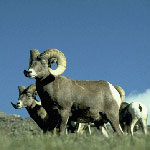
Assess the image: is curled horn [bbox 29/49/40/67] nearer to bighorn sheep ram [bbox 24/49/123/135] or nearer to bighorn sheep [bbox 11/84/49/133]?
bighorn sheep ram [bbox 24/49/123/135]

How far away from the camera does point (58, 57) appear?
47.8ft

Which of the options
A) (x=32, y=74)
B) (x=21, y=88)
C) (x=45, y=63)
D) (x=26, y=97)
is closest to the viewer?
(x=32, y=74)

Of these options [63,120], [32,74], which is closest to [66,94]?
[63,120]

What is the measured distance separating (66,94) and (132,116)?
8.20 m

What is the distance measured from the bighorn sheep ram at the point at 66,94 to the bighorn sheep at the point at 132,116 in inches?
247

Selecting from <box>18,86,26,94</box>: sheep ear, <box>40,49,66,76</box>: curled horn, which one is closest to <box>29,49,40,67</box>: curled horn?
<box>40,49,66,76</box>: curled horn

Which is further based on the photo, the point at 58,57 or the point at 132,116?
the point at 132,116

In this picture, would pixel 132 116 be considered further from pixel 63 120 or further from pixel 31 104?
pixel 63 120

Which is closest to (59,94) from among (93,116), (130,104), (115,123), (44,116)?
(93,116)

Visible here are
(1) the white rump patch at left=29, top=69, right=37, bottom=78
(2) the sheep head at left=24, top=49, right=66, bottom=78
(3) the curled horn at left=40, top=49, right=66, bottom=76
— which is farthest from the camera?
(3) the curled horn at left=40, top=49, right=66, bottom=76

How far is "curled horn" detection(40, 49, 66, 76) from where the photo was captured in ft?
46.6

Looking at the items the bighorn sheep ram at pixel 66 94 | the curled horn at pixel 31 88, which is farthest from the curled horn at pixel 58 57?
the curled horn at pixel 31 88

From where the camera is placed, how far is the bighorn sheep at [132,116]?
20781 millimetres

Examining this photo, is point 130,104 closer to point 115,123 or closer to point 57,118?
point 115,123
